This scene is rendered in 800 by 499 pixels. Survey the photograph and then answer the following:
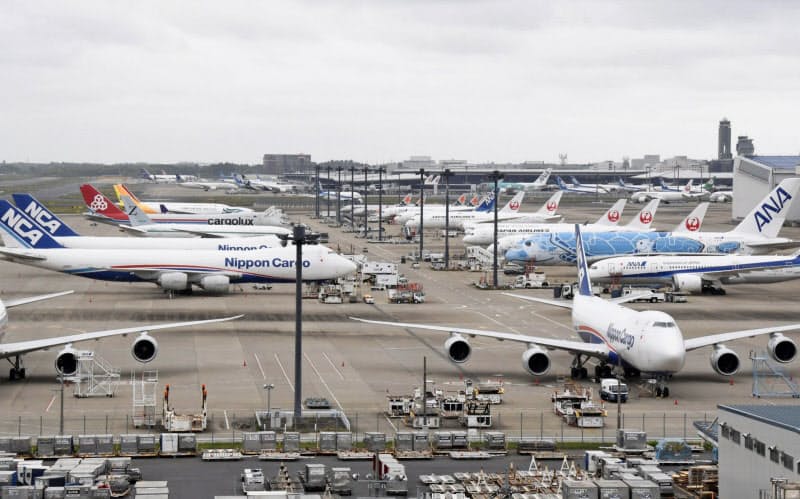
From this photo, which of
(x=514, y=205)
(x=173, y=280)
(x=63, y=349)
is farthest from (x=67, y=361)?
(x=514, y=205)

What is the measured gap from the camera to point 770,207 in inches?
4291

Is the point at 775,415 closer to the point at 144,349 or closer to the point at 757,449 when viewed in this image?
the point at 757,449

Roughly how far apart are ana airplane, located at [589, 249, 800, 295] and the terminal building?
59.3 m

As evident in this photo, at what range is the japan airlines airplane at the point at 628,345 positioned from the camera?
53375 millimetres

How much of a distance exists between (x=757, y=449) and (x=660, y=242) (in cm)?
7964

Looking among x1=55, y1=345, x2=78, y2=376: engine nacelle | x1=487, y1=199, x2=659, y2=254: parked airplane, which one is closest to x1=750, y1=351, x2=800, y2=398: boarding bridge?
x1=55, y1=345, x2=78, y2=376: engine nacelle

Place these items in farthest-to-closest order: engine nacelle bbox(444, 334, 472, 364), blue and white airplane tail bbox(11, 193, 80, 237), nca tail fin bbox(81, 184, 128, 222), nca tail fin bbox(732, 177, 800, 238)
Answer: nca tail fin bbox(81, 184, 128, 222), nca tail fin bbox(732, 177, 800, 238), blue and white airplane tail bbox(11, 193, 80, 237), engine nacelle bbox(444, 334, 472, 364)

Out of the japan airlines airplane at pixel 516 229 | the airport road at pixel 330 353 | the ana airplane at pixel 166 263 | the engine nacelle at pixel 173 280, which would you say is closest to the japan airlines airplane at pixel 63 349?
the airport road at pixel 330 353

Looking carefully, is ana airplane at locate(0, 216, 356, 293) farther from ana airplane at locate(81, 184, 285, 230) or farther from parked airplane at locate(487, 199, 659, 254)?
ana airplane at locate(81, 184, 285, 230)

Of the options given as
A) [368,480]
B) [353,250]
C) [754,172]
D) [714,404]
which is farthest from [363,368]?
[754,172]

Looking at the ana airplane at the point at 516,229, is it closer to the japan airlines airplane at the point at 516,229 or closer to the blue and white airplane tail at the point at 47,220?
the japan airlines airplane at the point at 516,229

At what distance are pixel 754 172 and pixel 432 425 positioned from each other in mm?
153049

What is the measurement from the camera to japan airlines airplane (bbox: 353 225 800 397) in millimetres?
53375

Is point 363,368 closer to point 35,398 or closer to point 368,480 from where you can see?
point 35,398
